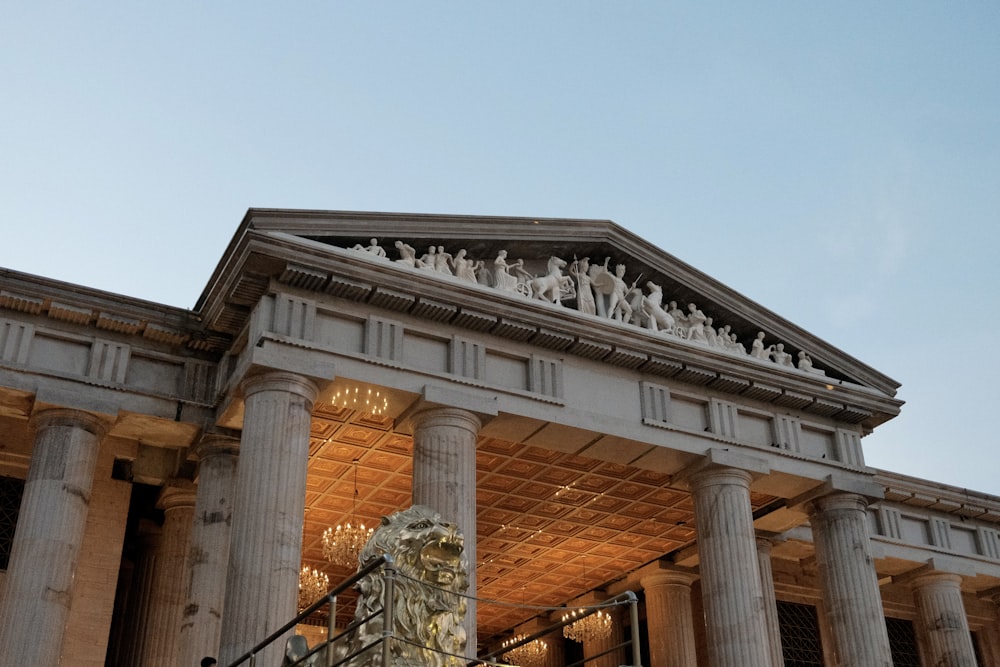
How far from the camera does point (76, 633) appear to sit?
18203mm

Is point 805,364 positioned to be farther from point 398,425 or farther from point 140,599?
point 140,599

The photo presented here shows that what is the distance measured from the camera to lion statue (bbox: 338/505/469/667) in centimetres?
780

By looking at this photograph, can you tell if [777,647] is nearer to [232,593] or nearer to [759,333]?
[759,333]

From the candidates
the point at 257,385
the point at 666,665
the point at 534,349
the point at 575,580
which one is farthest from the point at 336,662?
the point at 575,580

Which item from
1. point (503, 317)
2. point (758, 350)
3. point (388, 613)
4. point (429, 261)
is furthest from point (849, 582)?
point (388, 613)

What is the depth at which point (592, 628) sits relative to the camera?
25469 mm

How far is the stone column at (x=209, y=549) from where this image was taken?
54.9ft

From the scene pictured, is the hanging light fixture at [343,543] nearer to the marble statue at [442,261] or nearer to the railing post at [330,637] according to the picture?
the marble statue at [442,261]

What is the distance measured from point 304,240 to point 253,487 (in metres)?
3.85

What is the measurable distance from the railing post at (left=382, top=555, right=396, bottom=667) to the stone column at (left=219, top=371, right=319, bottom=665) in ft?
24.5

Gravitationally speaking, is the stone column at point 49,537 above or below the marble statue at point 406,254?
below

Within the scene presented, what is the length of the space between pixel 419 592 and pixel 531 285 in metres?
A: 11.7

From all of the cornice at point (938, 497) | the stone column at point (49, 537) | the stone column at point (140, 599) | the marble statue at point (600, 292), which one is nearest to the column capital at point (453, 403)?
the marble statue at point (600, 292)

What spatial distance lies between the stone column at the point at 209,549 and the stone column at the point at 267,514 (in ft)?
5.69
